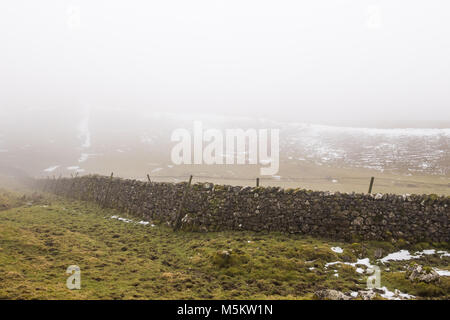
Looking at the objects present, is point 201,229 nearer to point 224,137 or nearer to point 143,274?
point 143,274

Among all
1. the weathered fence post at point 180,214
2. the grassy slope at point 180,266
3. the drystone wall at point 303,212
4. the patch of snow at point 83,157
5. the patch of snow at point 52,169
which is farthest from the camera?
the patch of snow at point 83,157

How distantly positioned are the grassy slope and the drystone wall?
0.59m

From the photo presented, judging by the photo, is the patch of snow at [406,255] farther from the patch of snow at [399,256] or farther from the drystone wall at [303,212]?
the drystone wall at [303,212]

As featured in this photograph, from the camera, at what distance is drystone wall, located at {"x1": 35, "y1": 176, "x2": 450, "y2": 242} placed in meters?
11.0

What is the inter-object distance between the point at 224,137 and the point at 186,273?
99.7 metres

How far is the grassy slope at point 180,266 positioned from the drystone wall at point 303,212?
0.59 meters

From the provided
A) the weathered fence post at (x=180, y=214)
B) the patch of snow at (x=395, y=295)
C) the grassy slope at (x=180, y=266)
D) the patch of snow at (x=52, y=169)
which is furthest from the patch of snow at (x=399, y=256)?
the patch of snow at (x=52, y=169)

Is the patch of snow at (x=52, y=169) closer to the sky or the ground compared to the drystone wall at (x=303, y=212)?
closer to the ground

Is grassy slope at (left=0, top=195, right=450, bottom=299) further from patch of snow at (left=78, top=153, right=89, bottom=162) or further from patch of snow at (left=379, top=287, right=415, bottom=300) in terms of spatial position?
patch of snow at (left=78, top=153, right=89, bottom=162)

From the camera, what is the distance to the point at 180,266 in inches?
386

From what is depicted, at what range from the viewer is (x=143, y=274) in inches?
342

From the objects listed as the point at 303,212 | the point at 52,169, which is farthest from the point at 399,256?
the point at 52,169

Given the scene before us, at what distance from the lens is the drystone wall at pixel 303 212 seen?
36.1 ft

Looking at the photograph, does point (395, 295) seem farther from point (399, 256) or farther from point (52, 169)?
point (52, 169)
